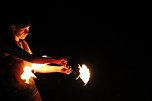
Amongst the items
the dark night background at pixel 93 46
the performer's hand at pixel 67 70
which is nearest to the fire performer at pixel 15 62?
the performer's hand at pixel 67 70

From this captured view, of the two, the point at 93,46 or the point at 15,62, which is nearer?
the point at 15,62

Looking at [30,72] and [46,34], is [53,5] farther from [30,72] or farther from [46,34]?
[30,72]

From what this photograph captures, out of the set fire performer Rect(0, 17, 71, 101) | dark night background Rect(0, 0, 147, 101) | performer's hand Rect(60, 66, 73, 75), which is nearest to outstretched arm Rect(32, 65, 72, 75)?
performer's hand Rect(60, 66, 73, 75)

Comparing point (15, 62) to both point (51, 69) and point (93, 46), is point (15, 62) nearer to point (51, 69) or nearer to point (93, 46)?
point (51, 69)

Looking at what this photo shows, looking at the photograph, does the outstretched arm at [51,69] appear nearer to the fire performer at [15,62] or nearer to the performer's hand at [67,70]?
the performer's hand at [67,70]

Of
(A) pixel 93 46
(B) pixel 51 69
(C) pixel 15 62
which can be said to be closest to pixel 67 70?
(B) pixel 51 69

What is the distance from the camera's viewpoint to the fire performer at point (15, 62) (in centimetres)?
386

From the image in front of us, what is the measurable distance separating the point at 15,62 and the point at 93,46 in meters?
4.42

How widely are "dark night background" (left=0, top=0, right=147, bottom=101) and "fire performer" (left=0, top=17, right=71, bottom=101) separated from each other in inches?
123

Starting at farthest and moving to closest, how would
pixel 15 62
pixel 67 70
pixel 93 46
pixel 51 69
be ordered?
pixel 93 46 → pixel 51 69 → pixel 67 70 → pixel 15 62

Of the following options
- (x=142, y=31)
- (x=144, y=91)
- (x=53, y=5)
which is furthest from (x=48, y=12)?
(x=144, y=91)

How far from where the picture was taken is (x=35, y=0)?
313 inches

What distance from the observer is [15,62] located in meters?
4.04

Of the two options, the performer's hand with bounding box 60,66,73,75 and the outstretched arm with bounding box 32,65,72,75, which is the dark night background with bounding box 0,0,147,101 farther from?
the performer's hand with bounding box 60,66,73,75
